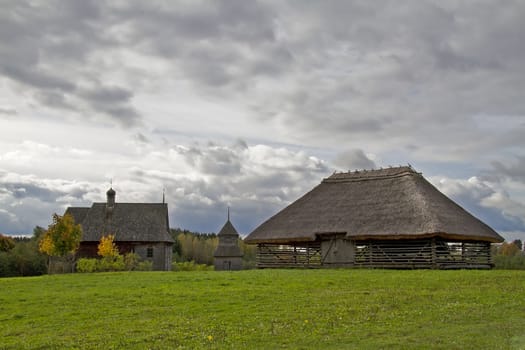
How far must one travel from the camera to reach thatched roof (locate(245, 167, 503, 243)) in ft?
119

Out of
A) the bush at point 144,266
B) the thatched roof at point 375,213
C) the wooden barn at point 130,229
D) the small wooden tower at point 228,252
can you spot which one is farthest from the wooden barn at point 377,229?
the wooden barn at point 130,229

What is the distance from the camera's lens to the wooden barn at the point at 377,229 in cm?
3656

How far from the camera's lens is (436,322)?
16.2 meters

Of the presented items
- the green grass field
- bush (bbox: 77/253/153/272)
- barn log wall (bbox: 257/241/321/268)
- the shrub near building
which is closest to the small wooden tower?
bush (bbox: 77/253/153/272)

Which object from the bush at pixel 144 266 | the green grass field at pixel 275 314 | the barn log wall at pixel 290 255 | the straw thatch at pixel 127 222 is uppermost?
the straw thatch at pixel 127 222

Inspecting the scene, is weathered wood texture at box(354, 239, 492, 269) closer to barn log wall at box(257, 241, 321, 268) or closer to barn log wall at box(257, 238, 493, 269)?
barn log wall at box(257, 238, 493, 269)

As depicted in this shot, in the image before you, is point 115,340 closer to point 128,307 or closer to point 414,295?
point 128,307

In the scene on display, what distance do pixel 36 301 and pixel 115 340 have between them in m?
8.78

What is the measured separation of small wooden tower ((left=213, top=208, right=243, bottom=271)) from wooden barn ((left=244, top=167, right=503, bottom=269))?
1617cm

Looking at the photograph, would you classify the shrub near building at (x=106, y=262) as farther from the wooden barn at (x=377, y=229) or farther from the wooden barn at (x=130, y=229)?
the wooden barn at (x=377, y=229)

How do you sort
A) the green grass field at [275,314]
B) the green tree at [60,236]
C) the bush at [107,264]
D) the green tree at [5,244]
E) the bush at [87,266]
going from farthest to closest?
the green tree at [5,244], the bush at [87,266], the bush at [107,264], the green tree at [60,236], the green grass field at [275,314]

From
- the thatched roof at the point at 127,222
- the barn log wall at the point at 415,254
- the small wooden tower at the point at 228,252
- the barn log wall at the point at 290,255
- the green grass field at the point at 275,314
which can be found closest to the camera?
the green grass field at the point at 275,314

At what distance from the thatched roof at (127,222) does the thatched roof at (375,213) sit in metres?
21.9

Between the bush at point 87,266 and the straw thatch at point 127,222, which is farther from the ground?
the straw thatch at point 127,222
